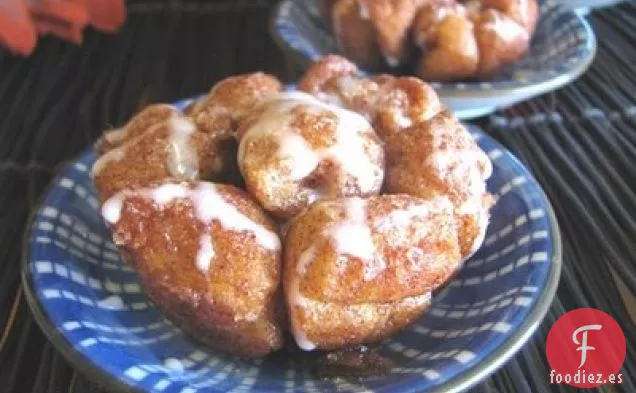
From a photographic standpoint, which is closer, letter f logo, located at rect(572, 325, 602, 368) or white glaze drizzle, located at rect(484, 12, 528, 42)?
letter f logo, located at rect(572, 325, 602, 368)

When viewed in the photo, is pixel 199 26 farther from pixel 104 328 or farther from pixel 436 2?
pixel 104 328

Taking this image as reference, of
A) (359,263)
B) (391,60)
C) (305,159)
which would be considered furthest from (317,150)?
(391,60)

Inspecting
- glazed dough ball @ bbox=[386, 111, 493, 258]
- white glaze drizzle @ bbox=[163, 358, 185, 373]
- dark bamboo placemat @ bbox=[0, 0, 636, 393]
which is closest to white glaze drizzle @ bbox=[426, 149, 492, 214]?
glazed dough ball @ bbox=[386, 111, 493, 258]

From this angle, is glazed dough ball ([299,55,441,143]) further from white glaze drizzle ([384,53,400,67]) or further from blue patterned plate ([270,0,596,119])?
white glaze drizzle ([384,53,400,67])

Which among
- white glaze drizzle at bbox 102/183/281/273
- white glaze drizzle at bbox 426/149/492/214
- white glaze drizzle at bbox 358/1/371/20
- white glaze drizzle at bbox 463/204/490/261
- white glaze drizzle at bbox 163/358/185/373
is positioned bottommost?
white glaze drizzle at bbox 358/1/371/20

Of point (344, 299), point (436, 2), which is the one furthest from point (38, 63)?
point (344, 299)

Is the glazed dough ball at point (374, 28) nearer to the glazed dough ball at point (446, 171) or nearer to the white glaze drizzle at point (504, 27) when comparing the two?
the white glaze drizzle at point (504, 27)
